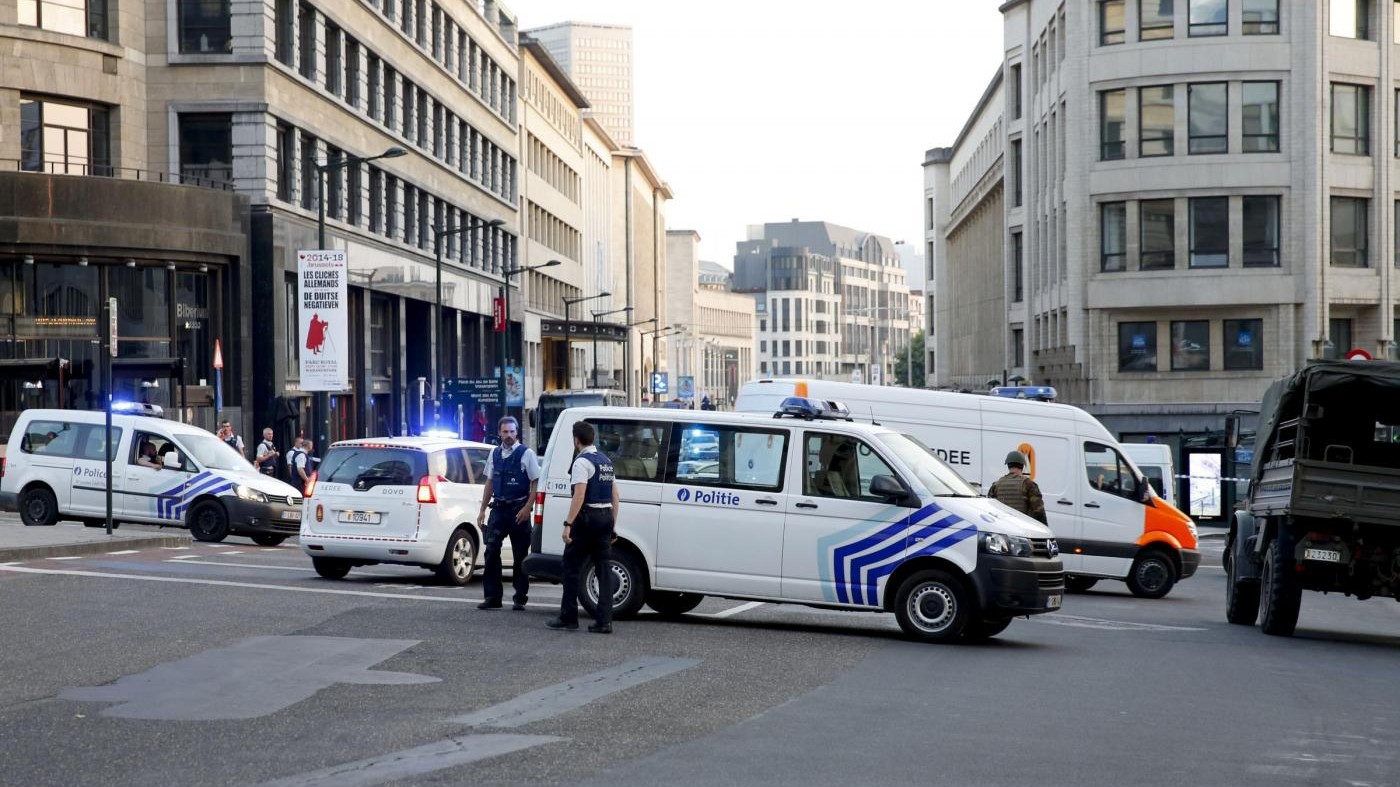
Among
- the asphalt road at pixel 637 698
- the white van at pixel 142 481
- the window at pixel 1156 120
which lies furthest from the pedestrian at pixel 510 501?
the window at pixel 1156 120

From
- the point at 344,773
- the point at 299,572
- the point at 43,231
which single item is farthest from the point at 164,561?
the point at 43,231

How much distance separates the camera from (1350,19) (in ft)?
167

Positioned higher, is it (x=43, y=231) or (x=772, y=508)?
(x=43, y=231)

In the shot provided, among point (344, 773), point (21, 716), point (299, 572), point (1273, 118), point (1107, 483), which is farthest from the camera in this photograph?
point (1273, 118)

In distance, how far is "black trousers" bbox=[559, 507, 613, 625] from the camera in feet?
47.1

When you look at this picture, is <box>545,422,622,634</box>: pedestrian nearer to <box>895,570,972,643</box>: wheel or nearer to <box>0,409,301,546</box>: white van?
<box>895,570,972,643</box>: wheel

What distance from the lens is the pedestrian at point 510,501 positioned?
52.7 ft

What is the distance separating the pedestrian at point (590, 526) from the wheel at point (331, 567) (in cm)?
591

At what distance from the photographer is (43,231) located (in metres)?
38.7

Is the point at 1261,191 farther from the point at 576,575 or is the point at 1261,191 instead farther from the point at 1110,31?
the point at 576,575

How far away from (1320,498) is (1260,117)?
36640 millimetres

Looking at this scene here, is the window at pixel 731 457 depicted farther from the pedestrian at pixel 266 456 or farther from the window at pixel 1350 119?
the window at pixel 1350 119

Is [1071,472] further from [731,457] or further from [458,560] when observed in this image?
[731,457]

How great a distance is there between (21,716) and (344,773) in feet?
8.61
